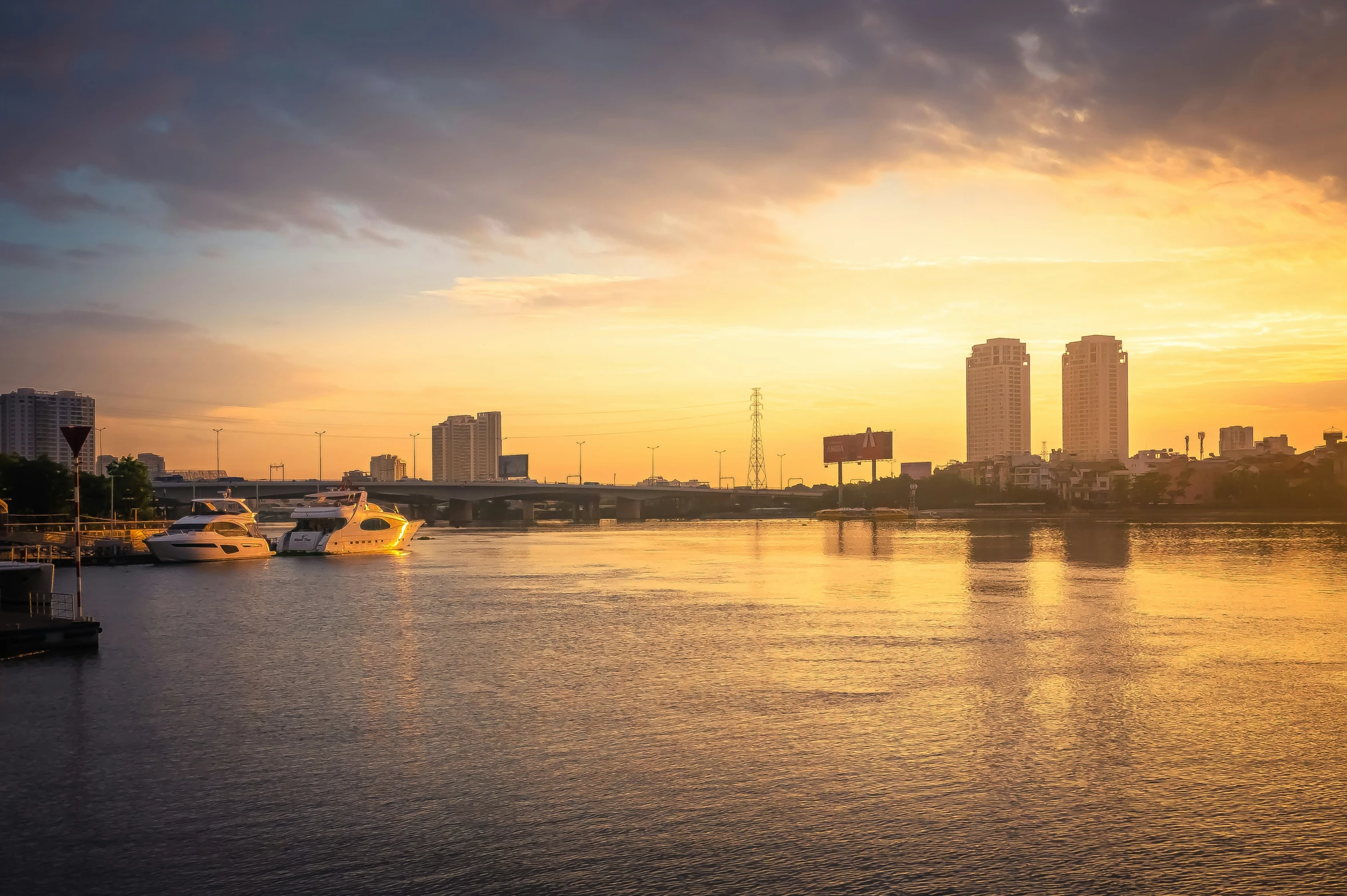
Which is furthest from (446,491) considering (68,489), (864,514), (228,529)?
(228,529)

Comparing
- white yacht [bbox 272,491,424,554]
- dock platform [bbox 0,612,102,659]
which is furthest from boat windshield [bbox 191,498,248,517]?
dock platform [bbox 0,612,102,659]

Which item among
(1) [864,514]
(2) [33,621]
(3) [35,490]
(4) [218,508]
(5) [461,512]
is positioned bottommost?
(1) [864,514]

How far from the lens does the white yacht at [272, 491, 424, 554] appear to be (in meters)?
76.2

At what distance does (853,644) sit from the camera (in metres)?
27.5

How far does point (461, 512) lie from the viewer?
172125mm

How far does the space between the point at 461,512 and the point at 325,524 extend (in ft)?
312

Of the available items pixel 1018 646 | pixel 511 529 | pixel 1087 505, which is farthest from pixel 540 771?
pixel 1087 505

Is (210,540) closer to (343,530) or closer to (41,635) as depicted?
(343,530)

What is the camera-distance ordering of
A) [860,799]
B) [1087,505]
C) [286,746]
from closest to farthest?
[860,799], [286,746], [1087,505]

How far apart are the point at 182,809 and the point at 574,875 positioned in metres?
5.80

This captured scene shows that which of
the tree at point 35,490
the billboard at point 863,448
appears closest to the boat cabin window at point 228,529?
the tree at point 35,490

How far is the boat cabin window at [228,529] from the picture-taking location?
227 ft

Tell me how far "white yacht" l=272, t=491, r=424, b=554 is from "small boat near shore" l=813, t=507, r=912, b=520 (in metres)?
93.1

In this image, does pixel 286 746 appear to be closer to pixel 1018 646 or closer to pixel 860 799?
pixel 860 799
